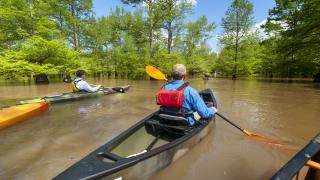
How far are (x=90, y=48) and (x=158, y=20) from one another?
1558cm

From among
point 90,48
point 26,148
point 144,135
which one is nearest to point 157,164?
point 144,135

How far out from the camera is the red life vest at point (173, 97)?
11.8ft

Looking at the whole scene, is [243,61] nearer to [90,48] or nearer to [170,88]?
[90,48]

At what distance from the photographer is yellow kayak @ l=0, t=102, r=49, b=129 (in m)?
5.48

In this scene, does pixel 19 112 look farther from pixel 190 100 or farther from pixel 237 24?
pixel 237 24

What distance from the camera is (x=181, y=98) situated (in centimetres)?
359

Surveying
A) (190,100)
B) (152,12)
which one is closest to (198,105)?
(190,100)

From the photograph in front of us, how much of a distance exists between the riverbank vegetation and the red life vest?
14662 mm

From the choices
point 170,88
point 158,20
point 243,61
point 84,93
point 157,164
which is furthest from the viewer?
point 243,61

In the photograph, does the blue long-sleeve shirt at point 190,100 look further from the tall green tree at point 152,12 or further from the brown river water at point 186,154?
the tall green tree at point 152,12

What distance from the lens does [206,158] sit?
3.78 m

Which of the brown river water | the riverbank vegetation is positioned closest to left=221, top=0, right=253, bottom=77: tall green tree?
the riverbank vegetation

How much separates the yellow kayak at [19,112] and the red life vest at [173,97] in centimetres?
432

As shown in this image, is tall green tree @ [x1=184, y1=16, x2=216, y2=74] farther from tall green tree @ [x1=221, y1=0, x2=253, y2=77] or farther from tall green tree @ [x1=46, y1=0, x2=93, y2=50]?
tall green tree @ [x1=46, y1=0, x2=93, y2=50]
